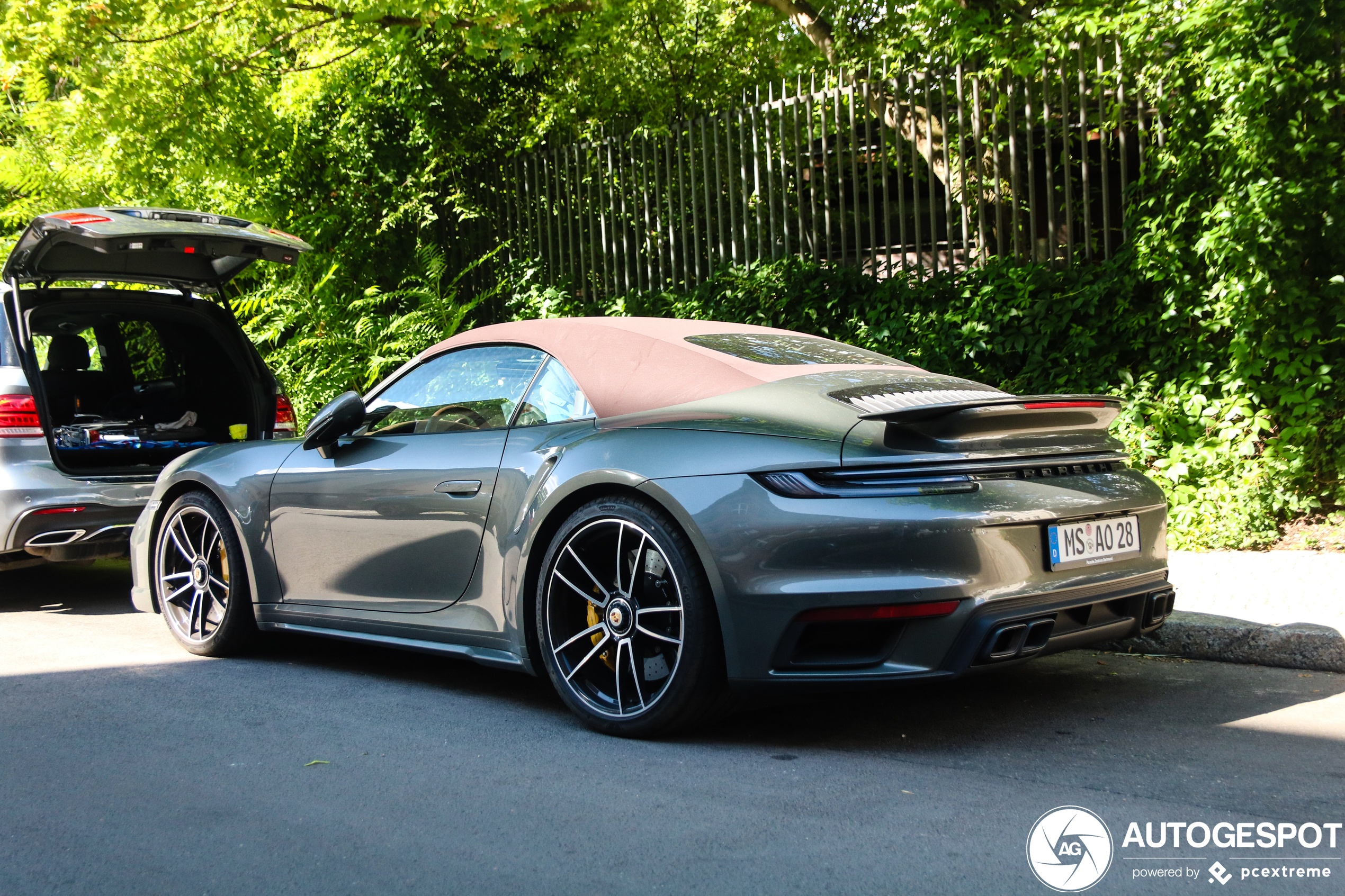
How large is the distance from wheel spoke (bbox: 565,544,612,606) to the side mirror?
1.18m

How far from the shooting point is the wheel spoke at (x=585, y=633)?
12.2ft

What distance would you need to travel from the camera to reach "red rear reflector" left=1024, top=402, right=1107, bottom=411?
354 cm

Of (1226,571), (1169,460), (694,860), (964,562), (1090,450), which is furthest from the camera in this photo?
(1169,460)

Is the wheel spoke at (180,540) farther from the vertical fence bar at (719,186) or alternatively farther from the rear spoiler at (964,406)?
the vertical fence bar at (719,186)

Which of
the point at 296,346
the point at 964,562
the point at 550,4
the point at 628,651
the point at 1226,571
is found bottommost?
the point at 1226,571

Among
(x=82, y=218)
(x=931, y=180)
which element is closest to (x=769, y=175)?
(x=931, y=180)

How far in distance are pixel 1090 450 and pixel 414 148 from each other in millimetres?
9539

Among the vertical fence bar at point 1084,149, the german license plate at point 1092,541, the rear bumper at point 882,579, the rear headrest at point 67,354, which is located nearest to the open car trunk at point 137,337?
the rear headrest at point 67,354

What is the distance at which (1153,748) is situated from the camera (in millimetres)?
3436

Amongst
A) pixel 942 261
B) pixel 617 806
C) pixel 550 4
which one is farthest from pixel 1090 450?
pixel 550 4

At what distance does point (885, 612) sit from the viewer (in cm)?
318

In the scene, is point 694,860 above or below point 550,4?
below

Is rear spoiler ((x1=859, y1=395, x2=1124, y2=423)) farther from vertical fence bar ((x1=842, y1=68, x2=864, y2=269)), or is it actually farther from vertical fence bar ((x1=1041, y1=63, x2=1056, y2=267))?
vertical fence bar ((x1=842, y1=68, x2=864, y2=269))

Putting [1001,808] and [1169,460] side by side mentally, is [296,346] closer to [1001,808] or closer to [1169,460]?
[1169,460]
